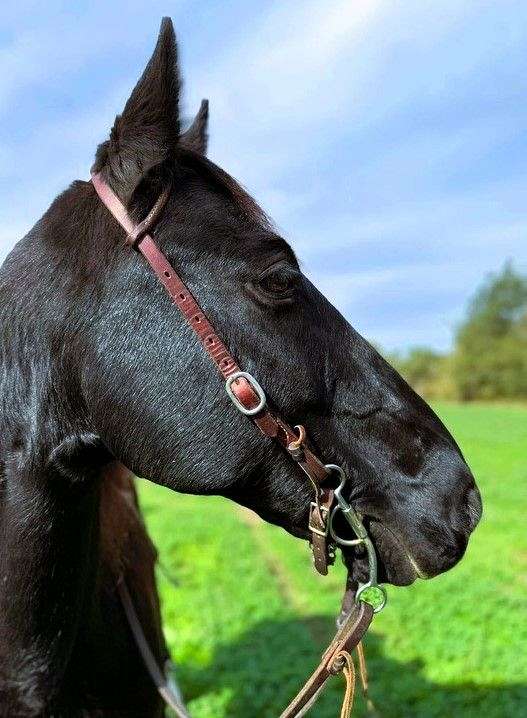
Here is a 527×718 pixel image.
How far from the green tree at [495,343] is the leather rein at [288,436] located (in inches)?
2431

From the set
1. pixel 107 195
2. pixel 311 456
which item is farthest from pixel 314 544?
pixel 107 195

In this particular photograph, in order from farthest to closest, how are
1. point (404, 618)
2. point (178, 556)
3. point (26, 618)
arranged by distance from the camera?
point (178, 556)
point (404, 618)
point (26, 618)

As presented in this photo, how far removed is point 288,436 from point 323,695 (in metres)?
3.89

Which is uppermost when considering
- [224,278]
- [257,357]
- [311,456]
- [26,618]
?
[224,278]

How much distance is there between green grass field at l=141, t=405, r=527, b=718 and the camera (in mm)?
5129

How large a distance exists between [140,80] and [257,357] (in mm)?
894

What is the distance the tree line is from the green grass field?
53632 millimetres

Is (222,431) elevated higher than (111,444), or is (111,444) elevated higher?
(111,444)

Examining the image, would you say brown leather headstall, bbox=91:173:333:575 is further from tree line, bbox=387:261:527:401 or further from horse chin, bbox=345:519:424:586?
tree line, bbox=387:261:527:401

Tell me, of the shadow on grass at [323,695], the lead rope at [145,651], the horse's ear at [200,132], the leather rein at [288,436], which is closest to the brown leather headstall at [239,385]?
the leather rein at [288,436]

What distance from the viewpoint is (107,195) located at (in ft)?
6.97

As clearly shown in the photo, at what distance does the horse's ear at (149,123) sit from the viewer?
203cm

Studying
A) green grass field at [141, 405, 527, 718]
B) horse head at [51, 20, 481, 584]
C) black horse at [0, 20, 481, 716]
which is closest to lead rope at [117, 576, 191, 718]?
black horse at [0, 20, 481, 716]

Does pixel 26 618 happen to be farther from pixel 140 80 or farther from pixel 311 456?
pixel 140 80
